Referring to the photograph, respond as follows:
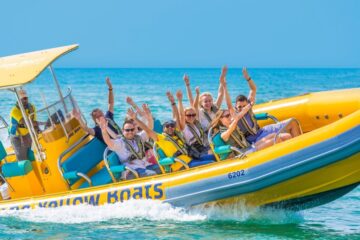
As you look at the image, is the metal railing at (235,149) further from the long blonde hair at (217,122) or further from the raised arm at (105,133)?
the raised arm at (105,133)

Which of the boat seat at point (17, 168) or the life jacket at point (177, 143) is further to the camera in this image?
the boat seat at point (17, 168)

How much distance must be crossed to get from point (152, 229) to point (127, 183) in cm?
59

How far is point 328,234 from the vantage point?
27.5ft

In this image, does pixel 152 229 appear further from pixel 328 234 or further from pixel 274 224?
pixel 328 234

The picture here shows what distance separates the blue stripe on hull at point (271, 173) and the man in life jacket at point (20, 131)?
1.95 meters

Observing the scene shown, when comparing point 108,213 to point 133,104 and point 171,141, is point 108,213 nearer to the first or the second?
point 171,141

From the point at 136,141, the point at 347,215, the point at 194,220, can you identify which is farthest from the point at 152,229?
the point at 347,215

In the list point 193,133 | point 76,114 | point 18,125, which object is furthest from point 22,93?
point 193,133

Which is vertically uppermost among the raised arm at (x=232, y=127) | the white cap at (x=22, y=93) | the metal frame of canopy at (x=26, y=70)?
the metal frame of canopy at (x=26, y=70)

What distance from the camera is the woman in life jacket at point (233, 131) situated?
8445 millimetres

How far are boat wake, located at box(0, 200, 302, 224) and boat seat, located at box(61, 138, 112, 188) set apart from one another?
0.38 metres

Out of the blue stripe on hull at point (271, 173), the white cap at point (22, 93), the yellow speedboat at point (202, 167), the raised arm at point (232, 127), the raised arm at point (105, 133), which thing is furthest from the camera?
the white cap at point (22, 93)

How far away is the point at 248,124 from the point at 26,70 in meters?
2.68

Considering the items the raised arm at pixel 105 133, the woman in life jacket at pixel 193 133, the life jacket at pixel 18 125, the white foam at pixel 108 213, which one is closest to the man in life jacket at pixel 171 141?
the woman in life jacket at pixel 193 133
